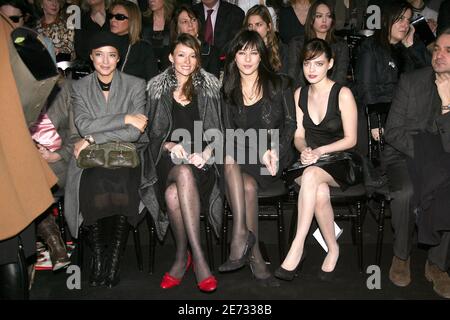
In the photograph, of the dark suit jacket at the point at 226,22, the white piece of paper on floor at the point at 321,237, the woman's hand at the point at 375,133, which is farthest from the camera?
the dark suit jacket at the point at 226,22

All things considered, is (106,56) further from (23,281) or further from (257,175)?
(23,281)

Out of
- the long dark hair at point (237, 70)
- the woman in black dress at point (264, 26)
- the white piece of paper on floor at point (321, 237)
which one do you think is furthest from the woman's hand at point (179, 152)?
the woman in black dress at point (264, 26)

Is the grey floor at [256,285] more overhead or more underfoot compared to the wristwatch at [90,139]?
more underfoot

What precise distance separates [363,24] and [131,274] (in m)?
3.31

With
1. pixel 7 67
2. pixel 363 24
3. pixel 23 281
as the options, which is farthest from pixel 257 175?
pixel 363 24

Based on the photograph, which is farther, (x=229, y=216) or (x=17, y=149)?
(x=229, y=216)

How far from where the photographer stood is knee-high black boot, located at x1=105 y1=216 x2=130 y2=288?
3.63m

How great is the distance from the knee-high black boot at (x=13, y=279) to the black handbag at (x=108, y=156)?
1.17 metres

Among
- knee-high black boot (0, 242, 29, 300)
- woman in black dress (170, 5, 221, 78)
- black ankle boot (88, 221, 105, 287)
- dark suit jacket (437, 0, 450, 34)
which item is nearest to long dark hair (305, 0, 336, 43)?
woman in black dress (170, 5, 221, 78)

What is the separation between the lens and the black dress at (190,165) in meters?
3.81

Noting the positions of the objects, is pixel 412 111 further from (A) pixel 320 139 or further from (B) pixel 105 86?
(B) pixel 105 86

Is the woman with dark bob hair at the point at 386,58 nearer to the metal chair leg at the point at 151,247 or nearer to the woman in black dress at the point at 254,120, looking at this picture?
the woman in black dress at the point at 254,120

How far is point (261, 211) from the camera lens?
13.6 feet

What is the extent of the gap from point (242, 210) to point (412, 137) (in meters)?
1.20
